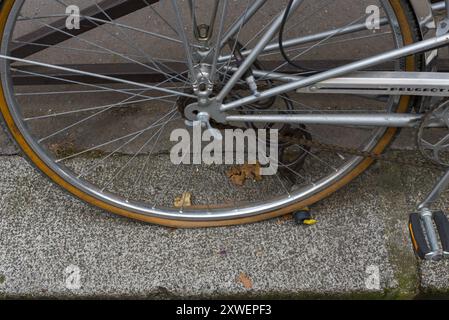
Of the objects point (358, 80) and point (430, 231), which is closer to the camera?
point (358, 80)

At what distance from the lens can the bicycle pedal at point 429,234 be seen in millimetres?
1799

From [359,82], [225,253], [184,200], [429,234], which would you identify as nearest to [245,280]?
[225,253]

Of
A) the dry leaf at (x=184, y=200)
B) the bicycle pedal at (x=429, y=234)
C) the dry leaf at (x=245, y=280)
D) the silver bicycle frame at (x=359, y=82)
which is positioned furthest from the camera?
the dry leaf at (x=184, y=200)

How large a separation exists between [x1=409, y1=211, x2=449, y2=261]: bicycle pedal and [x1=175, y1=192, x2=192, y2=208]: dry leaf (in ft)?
3.05

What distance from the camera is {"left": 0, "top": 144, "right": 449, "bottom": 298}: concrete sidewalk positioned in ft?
6.85

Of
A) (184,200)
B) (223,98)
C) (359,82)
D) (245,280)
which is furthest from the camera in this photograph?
(184,200)

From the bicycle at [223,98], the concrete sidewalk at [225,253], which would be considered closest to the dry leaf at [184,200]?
the bicycle at [223,98]

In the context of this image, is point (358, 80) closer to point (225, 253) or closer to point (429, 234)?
point (429, 234)

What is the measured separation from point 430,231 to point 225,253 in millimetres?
809

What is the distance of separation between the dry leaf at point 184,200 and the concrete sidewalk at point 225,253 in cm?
12

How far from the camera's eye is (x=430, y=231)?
183 cm

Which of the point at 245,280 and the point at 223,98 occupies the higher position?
the point at 223,98

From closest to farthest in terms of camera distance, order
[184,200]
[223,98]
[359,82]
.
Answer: [359,82] → [223,98] → [184,200]

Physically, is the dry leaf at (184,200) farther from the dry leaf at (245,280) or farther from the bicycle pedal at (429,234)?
the bicycle pedal at (429,234)
